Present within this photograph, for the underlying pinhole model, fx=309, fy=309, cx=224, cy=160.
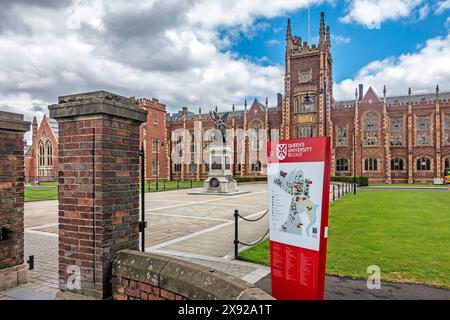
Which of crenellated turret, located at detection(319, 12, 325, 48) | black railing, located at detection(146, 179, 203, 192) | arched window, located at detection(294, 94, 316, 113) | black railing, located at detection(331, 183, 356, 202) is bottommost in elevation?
black railing, located at detection(146, 179, 203, 192)

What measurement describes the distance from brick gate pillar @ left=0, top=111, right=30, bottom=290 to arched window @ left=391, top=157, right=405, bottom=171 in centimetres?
4885

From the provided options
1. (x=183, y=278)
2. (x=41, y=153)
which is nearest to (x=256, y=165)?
(x=41, y=153)

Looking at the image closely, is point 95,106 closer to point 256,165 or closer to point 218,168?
point 218,168

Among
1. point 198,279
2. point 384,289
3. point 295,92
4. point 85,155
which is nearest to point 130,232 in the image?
point 85,155

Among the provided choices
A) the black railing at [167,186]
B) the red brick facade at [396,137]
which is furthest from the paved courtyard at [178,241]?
the red brick facade at [396,137]

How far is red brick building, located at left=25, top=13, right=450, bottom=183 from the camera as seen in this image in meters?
44.0

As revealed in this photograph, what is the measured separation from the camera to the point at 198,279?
2852mm

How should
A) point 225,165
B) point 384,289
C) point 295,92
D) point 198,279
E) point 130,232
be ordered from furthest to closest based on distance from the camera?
point 295,92
point 225,165
point 384,289
point 130,232
point 198,279

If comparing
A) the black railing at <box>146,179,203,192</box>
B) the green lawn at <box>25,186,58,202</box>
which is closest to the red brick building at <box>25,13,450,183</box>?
the black railing at <box>146,179,203,192</box>

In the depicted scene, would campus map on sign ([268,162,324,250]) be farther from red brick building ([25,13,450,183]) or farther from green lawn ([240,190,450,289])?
red brick building ([25,13,450,183])

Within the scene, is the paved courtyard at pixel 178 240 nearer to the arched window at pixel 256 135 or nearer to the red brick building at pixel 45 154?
the arched window at pixel 256 135

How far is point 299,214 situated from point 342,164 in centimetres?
4686

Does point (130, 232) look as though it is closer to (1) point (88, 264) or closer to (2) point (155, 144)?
(1) point (88, 264)
